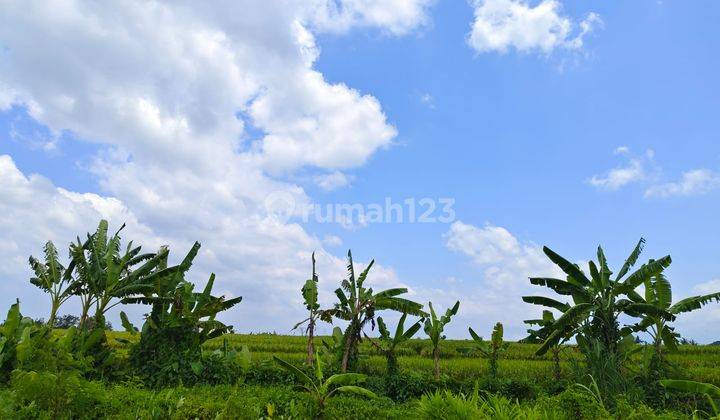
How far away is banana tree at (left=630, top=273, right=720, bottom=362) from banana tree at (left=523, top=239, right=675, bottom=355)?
33cm

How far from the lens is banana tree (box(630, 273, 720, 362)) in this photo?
12.5 metres

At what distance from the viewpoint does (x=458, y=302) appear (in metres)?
15.0

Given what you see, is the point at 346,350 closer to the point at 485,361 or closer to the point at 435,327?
the point at 435,327

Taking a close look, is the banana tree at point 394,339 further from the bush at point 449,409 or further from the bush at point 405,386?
the bush at point 449,409

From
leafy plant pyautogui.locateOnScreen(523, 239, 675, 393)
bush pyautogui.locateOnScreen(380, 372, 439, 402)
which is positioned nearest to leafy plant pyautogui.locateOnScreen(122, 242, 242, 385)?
bush pyautogui.locateOnScreen(380, 372, 439, 402)

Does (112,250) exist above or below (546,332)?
above

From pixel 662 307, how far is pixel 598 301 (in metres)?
1.54

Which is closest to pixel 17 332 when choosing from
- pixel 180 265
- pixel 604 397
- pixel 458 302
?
pixel 180 265

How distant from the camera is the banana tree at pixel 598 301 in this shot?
12516mm

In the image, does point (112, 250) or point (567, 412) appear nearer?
point (567, 412)

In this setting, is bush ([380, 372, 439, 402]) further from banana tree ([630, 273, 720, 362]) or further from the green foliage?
banana tree ([630, 273, 720, 362])

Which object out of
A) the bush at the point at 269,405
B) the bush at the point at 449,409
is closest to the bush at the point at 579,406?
the bush at the point at 449,409

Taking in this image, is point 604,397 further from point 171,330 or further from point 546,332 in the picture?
point 171,330

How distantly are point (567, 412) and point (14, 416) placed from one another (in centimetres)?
546
